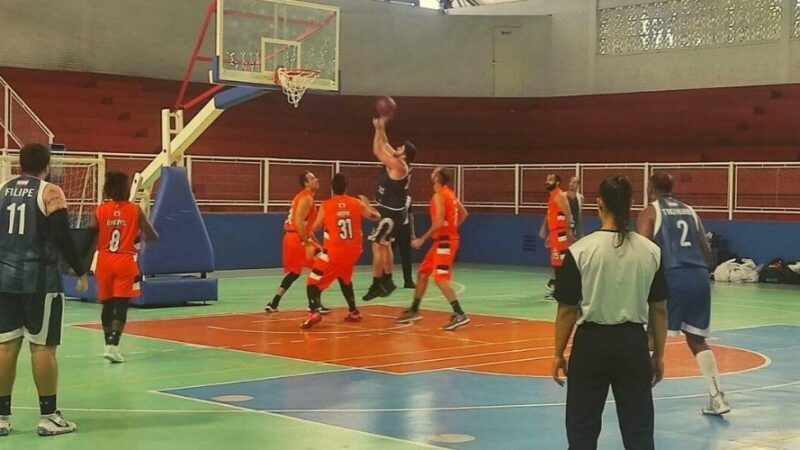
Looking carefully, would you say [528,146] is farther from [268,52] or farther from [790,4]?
[268,52]

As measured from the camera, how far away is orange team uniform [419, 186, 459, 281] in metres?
14.6

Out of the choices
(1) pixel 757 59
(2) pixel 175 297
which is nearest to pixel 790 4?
(1) pixel 757 59

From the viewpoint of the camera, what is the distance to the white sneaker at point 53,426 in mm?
8147

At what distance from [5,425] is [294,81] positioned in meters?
11.1

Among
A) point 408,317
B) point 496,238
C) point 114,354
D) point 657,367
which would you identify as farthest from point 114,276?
point 496,238

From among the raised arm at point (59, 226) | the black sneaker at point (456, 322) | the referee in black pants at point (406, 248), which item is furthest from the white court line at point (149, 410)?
the referee in black pants at point (406, 248)

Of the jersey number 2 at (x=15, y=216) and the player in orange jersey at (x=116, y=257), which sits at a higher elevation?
the jersey number 2 at (x=15, y=216)

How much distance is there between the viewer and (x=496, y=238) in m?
30.1

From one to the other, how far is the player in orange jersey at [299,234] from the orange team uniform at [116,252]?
3.94 metres

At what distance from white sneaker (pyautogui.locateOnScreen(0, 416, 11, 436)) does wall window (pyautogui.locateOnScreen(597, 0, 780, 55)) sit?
2473 cm

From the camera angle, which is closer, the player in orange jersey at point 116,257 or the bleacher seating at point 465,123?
the player in orange jersey at point 116,257

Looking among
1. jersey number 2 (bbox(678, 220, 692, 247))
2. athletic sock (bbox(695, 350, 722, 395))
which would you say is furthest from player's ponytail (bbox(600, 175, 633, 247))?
athletic sock (bbox(695, 350, 722, 395))

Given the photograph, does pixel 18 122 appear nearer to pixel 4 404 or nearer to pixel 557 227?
pixel 557 227

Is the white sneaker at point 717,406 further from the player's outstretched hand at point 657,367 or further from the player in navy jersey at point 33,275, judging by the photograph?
the player in navy jersey at point 33,275
